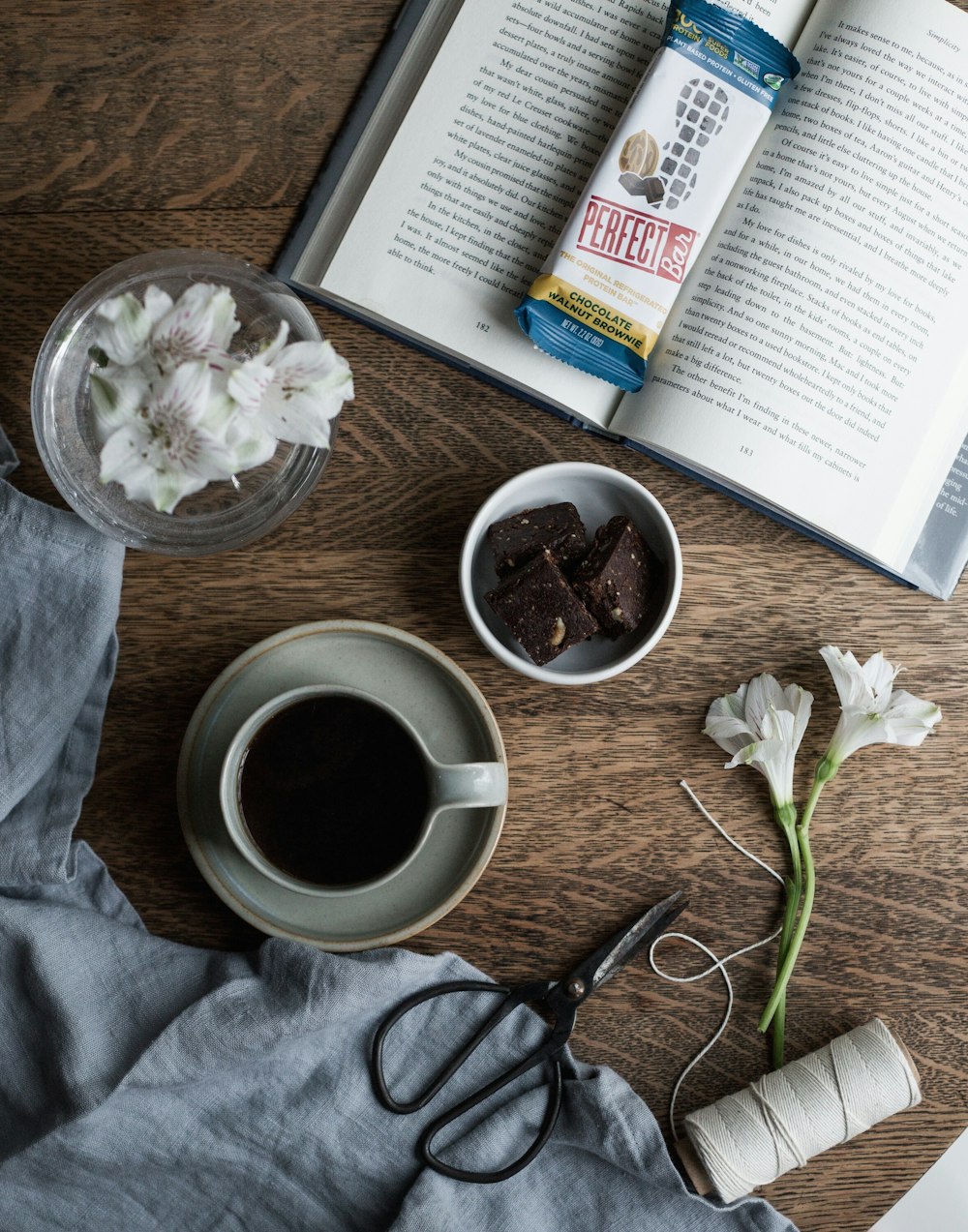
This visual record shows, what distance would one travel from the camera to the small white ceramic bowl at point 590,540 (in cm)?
79

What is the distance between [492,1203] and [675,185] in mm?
781

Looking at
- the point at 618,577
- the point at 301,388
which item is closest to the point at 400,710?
the point at 618,577

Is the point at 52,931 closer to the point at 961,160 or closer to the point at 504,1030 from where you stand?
the point at 504,1030

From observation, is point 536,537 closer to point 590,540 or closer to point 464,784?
point 590,540

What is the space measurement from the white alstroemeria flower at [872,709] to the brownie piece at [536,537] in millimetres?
218

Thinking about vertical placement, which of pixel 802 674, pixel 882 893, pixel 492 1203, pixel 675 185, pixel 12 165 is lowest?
pixel 492 1203

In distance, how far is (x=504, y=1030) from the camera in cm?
81

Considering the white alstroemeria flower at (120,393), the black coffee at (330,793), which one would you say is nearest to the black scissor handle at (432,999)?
the black coffee at (330,793)

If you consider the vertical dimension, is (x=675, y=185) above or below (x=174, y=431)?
above

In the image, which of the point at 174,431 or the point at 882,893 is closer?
the point at 174,431

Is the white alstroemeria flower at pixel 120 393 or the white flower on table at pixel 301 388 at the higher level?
the white flower on table at pixel 301 388

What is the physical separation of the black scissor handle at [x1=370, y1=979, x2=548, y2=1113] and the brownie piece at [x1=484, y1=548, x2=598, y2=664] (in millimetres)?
255

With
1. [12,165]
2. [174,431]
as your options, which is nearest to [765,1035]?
[174,431]

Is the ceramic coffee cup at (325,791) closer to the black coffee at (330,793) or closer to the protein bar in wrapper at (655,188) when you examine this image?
the black coffee at (330,793)
